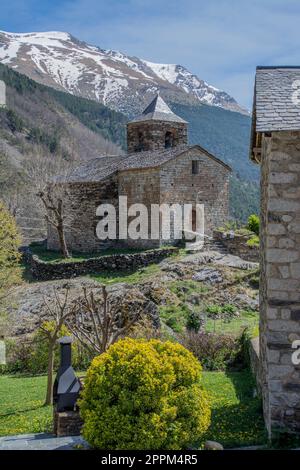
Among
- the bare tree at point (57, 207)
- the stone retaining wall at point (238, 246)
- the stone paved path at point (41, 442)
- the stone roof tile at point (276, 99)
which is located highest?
the stone roof tile at point (276, 99)

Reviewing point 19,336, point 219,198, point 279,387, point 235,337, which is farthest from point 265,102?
point 219,198

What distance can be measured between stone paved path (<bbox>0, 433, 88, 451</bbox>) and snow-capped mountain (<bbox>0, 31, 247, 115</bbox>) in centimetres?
11861

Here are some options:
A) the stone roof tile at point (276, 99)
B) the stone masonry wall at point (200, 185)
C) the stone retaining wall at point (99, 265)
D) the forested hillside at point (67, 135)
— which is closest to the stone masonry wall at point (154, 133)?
the stone masonry wall at point (200, 185)

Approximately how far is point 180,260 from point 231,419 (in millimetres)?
16755

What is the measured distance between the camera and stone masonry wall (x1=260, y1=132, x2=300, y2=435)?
810 centimetres

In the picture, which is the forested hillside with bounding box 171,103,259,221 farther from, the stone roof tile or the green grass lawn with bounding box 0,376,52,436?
the stone roof tile

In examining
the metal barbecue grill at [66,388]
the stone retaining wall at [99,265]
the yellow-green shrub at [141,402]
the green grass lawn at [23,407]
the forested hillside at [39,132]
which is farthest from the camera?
the forested hillside at [39,132]

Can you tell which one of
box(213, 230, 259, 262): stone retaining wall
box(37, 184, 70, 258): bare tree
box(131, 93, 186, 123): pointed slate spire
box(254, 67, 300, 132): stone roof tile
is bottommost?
box(213, 230, 259, 262): stone retaining wall

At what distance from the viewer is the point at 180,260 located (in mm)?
26016

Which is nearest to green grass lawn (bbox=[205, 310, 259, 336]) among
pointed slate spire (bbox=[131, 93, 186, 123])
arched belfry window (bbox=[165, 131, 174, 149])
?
arched belfry window (bbox=[165, 131, 174, 149])

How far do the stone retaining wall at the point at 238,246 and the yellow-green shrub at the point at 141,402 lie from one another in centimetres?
1912

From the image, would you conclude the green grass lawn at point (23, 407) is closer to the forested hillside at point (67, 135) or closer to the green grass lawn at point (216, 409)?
the green grass lawn at point (216, 409)

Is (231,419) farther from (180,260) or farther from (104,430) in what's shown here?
(180,260)

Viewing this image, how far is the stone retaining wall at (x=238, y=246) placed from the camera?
2657 cm
